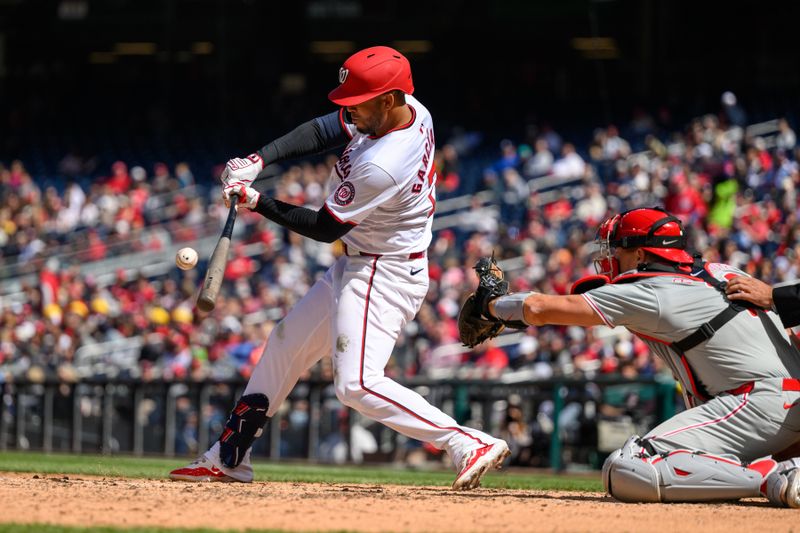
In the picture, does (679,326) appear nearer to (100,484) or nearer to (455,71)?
(100,484)

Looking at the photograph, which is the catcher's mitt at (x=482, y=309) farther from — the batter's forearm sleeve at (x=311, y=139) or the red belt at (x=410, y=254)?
the batter's forearm sleeve at (x=311, y=139)

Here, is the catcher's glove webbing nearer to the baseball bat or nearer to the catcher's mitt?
the catcher's mitt

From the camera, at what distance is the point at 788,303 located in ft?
16.3

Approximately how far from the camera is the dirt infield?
164 inches

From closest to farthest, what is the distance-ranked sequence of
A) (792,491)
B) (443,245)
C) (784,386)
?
1. (792,491)
2. (784,386)
3. (443,245)

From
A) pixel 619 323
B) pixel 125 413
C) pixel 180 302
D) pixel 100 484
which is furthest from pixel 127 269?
pixel 619 323

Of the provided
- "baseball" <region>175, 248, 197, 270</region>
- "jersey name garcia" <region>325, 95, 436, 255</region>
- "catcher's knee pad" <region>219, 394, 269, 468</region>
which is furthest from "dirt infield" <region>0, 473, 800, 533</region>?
"jersey name garcia" <region>325, 95, 436, 255</region>

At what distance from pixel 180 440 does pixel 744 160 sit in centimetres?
767

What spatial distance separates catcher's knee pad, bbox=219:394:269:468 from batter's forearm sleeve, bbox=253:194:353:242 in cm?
88

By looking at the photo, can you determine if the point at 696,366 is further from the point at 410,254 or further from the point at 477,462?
the point at 410,254

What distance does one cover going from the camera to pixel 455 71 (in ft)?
73.6

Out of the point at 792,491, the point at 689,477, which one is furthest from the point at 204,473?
the point at 792,491

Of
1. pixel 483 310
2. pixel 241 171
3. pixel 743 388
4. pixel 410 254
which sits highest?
pixel 241 171

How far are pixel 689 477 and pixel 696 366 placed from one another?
48 centimetres
